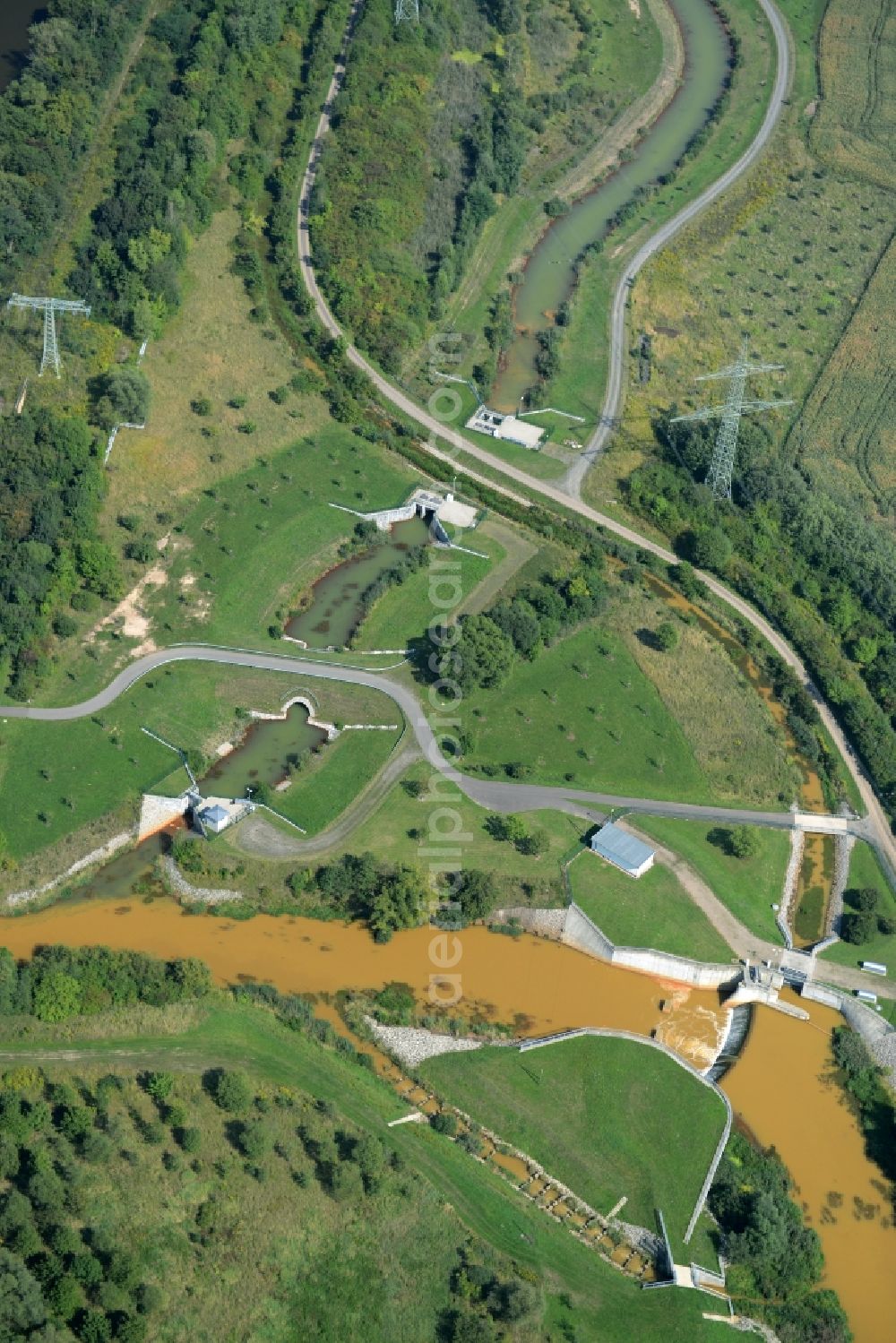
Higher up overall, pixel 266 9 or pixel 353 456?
pixel 266 9

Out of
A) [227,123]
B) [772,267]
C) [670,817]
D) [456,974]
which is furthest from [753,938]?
[227,123]

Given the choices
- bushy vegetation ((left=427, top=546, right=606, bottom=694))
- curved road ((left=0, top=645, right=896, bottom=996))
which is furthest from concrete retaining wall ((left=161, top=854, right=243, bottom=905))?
bushy vegetation ((left=427, top=546, right=606, bottom=694))

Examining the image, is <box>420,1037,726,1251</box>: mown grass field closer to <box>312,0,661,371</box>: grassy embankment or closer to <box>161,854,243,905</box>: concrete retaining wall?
<box>161,854,243,905</box>: concrete retaining wall

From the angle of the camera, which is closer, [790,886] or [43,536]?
[790,886]

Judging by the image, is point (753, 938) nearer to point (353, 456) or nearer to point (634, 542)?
point (634, 542)

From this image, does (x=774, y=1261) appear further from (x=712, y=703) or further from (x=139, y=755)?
(x=139, y=755)

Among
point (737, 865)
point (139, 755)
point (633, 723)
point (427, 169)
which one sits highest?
point (427, 169)

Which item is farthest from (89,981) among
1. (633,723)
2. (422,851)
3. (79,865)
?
(633,723)
